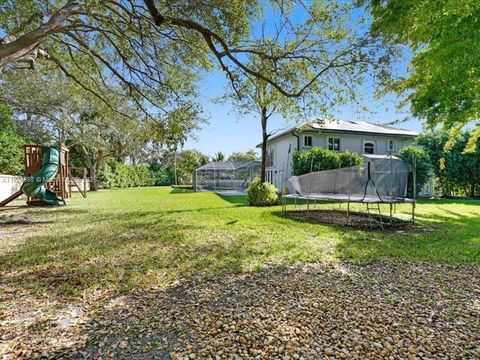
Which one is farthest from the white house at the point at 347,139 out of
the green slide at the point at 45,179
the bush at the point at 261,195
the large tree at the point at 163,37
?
the green slide at the point at 45,179

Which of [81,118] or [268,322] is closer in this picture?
[268,322]

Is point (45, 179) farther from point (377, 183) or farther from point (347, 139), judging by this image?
point (347, 139)

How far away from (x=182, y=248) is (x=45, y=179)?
860cm

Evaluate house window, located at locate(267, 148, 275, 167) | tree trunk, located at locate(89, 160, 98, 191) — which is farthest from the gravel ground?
tree trunk, located at locate(89, 160, 98, 191)

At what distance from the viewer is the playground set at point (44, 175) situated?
11258 millimetres

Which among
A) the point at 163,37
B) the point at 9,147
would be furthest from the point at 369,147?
the point at 9,147

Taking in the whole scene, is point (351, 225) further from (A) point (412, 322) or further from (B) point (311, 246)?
(A) point (412, 322)

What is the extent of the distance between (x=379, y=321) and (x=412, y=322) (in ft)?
1.00

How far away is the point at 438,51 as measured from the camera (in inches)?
276

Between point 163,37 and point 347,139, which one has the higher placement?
point 163,37

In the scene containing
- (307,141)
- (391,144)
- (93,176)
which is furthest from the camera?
(93,176)

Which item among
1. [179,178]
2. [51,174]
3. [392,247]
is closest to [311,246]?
[392,247]

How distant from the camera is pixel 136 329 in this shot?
2.66 meters

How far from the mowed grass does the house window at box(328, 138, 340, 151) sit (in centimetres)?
1255
